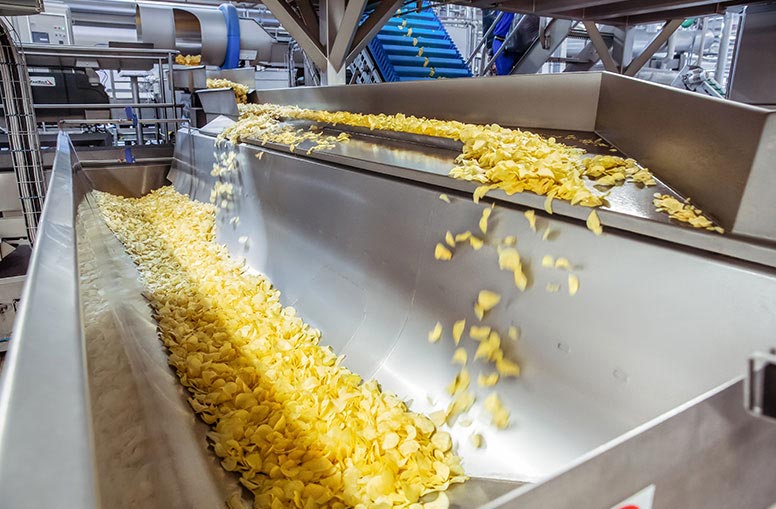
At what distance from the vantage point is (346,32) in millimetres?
3947

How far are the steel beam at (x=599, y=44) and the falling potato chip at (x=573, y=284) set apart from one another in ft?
16.6

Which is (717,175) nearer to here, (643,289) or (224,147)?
(643,289)

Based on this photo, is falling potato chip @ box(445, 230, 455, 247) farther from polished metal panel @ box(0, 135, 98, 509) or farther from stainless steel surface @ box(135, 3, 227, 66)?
stainless steel surface @ box(135, 3, 227, 66)

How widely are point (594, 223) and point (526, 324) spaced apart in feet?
0.93

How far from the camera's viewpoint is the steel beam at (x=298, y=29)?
3.98 m

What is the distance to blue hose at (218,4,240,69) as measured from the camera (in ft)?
19.1

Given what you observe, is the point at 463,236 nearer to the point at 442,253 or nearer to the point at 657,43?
the point at 442,253

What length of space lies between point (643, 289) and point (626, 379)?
0.17 meters

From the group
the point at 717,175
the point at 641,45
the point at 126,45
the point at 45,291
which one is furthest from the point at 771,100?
the point at 126,45

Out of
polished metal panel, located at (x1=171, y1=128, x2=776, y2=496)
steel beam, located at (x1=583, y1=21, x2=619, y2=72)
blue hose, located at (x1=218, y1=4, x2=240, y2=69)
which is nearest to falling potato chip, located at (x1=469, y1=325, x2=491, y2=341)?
polished metal panel, located at (x1=171, y1=128, x2=776, y2=496)

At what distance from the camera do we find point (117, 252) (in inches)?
96.7

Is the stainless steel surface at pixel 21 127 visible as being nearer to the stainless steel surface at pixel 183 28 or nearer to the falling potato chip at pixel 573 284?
the stainless steel surface at pixel 183 28

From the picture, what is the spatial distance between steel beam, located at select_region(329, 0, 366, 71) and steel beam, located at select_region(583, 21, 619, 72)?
2718 millimetres

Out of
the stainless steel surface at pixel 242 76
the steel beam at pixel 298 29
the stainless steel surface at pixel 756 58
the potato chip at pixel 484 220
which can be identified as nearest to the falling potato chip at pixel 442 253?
the potato chip at pixel 484 220
